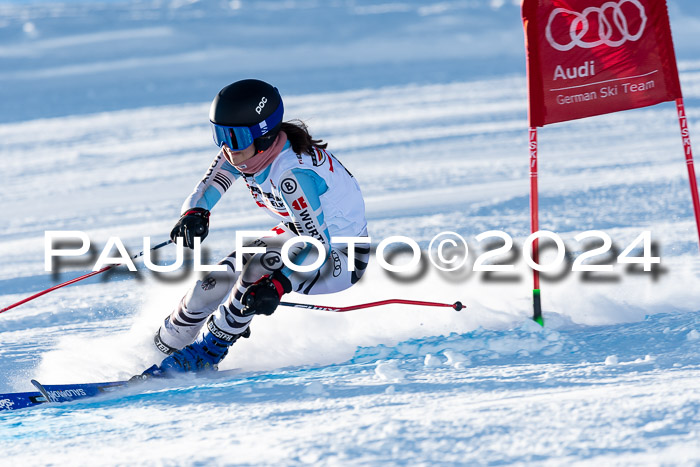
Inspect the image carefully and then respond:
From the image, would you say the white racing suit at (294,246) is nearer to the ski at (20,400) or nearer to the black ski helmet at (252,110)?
the black ski helmet at (252,110)

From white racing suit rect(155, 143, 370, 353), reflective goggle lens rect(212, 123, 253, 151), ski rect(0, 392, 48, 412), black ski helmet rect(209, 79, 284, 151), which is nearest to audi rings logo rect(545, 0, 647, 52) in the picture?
white racing suit rect(155, 143, 370, 353)

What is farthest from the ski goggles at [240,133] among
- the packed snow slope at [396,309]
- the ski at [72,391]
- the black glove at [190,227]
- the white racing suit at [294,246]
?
the ski at [72,391]

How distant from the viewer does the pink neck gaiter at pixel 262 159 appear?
12.5ft

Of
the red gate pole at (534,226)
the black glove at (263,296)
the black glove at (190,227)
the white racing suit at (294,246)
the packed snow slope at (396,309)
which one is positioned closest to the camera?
the packed snow slope at (396,309)

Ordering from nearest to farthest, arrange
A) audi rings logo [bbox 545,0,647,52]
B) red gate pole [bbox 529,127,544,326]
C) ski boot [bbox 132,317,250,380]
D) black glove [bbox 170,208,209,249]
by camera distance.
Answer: ski boot [bbox 132,317,250,380] → black glove [bbox 170,208,209,249] → audi rings logo [bbox 545,0,647,52] → red gate pole [bbox 529,127,544,326]

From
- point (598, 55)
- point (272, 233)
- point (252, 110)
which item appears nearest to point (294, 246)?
point (272, 233)

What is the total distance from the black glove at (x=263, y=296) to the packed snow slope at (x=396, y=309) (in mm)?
353

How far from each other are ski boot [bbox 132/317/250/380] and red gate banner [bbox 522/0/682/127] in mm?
1842

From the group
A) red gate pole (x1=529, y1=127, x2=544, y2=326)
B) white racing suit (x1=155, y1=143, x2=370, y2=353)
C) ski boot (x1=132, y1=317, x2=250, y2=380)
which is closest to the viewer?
white racing suit (x1=155, y1=143, x2=370, y2=353)

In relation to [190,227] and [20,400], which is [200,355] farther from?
[20,400]

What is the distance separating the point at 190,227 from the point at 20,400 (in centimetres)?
104

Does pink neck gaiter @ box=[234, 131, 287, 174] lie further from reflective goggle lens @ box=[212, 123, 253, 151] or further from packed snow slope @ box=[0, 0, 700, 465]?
packed snow slope @ box=[0, 0, 700, 465]

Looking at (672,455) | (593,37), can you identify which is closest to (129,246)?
(593,37)

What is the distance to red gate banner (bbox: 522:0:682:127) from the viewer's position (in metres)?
4.28
